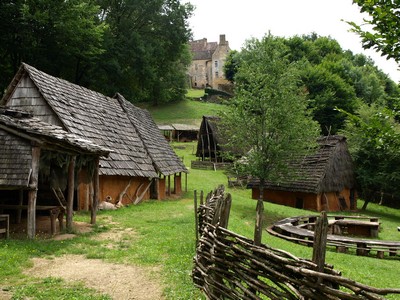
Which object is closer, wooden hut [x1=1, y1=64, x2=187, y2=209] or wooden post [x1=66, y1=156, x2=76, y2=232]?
wooden post [x1=66, y1=156, x2=76, y2=232]

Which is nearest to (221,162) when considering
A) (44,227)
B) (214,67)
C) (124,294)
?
(44,227)

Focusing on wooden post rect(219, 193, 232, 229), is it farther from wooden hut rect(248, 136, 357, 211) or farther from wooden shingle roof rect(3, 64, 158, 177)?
wooden hut rect(248, 136, 357, 211)

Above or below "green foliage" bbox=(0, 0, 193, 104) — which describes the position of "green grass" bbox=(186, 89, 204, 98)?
above

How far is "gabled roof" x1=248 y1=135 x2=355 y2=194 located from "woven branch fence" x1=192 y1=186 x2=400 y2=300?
1842 centimetres

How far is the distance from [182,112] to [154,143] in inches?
1514

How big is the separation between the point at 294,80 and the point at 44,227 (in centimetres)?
1592

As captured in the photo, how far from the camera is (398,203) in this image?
31.4 metres

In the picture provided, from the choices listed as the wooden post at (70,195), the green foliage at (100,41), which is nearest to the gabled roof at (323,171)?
the wooden post at (70,195)

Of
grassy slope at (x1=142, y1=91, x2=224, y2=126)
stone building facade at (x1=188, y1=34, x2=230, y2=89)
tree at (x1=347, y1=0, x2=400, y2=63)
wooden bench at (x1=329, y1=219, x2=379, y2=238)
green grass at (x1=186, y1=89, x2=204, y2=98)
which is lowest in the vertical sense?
wooden bench at (x1=329, y1=219, x2=379, y2=238)

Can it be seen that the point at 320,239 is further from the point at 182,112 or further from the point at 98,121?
the point at 182,112

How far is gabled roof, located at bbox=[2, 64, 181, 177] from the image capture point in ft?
54.7

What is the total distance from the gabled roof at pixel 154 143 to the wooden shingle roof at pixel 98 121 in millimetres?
545

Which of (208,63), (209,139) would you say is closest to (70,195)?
(209,139)

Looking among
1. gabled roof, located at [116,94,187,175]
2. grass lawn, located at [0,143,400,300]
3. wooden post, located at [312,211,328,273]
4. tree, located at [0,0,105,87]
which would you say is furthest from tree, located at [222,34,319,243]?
wooden post, located at [312,211,328,273]
